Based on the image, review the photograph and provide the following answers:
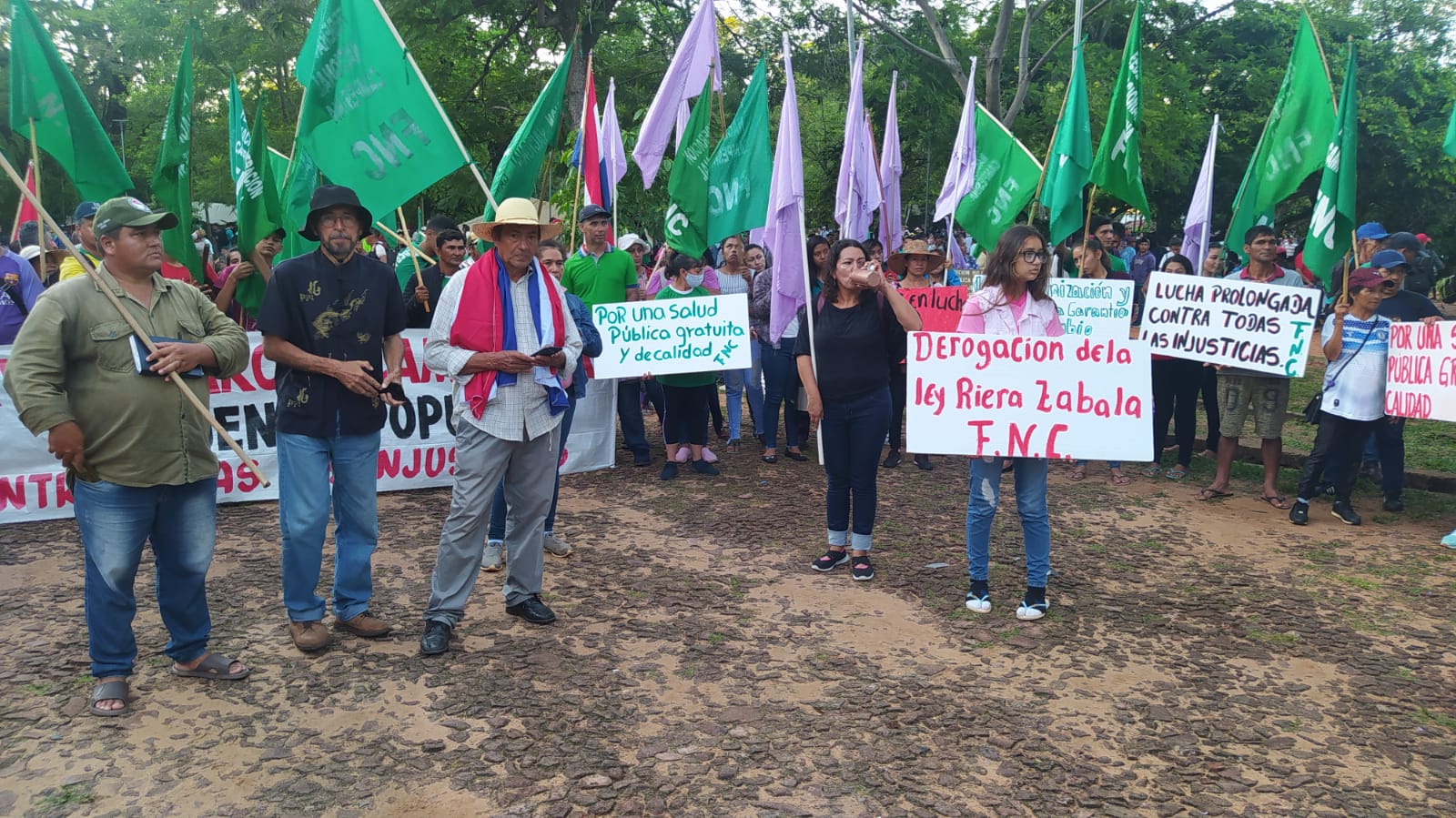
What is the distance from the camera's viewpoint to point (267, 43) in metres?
25.6

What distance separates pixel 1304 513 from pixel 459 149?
6.44 m

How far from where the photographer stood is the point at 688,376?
862 cm

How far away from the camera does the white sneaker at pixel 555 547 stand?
21.0 ft

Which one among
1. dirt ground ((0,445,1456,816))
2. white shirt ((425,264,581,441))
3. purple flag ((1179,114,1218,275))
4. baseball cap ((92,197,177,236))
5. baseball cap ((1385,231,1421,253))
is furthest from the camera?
purple flag ((1179,114,1218,275))

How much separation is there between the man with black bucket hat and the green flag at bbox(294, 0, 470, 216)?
1.97 meters

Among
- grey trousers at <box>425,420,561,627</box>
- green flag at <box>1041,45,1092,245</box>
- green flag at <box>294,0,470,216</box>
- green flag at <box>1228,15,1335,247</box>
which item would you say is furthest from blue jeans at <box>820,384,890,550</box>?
green flag at <box>1228,15,1335,247</box>

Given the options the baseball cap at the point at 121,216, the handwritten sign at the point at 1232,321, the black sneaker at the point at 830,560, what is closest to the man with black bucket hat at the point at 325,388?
the baseball cap at the point at 121,216

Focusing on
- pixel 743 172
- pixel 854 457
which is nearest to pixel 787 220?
pixel 743 172

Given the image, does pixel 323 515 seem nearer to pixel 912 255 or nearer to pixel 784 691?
pixel 784 691

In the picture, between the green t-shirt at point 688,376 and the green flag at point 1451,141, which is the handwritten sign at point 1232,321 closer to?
the green flag at point 1451,141

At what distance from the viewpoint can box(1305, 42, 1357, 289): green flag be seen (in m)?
7.59

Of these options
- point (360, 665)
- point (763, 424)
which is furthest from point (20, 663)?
point (763, 424)

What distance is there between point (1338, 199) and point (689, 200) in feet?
16.0

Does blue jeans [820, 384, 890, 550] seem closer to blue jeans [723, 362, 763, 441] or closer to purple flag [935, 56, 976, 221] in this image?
blue jeans [723, 362, 763, 441]
